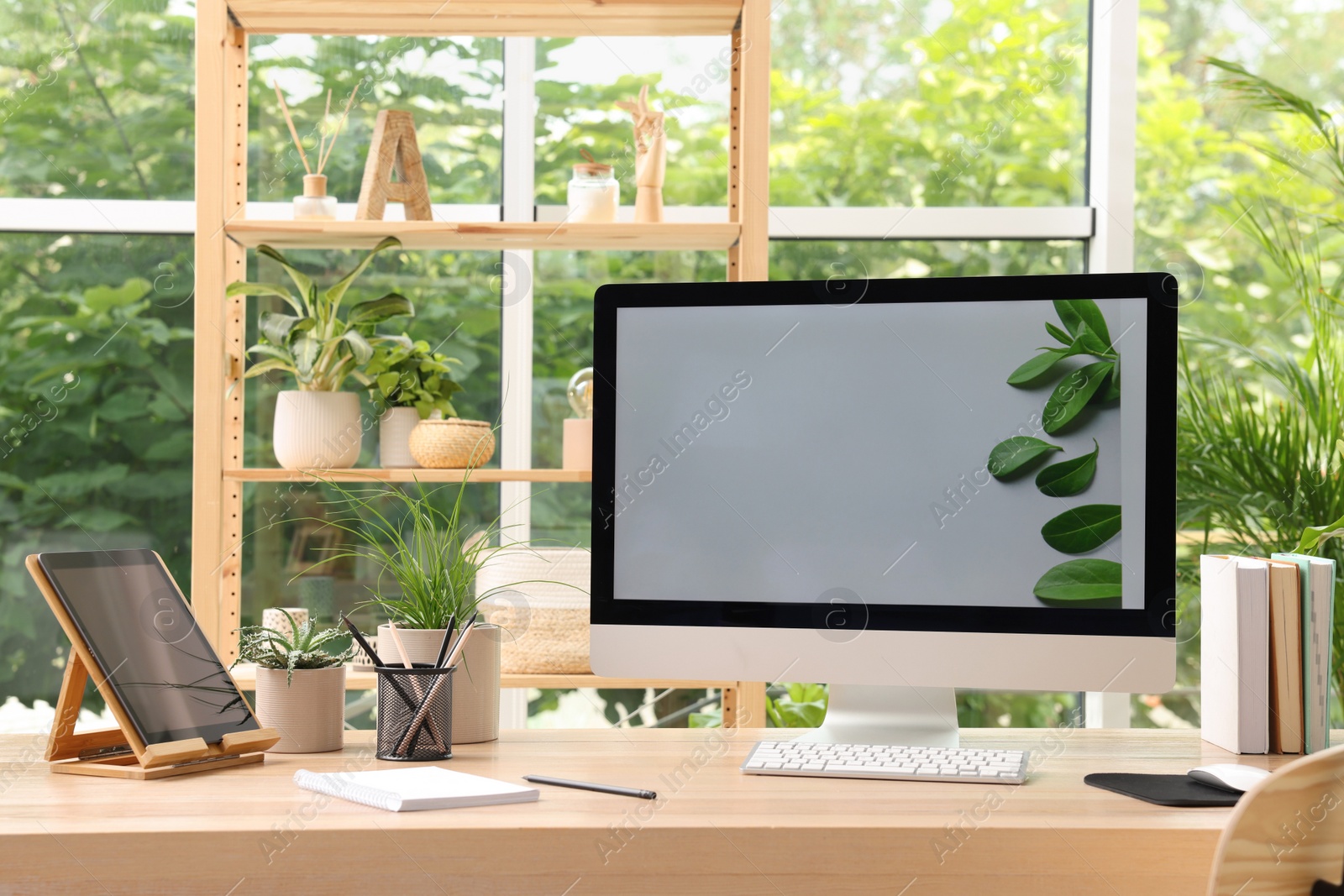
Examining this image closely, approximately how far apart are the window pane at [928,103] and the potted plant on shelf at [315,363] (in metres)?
1.05

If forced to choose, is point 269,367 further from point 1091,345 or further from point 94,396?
point 1091,345

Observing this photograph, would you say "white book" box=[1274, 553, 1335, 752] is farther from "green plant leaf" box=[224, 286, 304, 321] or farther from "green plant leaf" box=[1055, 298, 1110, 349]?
"green plant leaf" box=[224, 286, 304, 321]

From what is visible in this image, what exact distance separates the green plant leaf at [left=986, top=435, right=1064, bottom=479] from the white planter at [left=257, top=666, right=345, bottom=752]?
85 cm

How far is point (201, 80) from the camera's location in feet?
5.80

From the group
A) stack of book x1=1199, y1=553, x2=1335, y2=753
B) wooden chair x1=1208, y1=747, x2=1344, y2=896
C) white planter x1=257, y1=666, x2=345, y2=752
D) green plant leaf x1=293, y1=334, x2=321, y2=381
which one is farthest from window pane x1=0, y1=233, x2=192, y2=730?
wooden chair x1=1208, y1=747, x2=1344, y2=896

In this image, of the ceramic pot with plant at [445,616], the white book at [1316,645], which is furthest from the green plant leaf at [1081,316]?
the ceramic pot with plant at [445,616]

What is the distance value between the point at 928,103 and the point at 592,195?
0.96 metres

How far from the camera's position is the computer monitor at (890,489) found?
122 cm

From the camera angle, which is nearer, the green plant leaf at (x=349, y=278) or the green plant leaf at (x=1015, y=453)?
the green plant leaf at (x=1015, y=453)

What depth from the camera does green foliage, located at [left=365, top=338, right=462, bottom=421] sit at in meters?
1.87

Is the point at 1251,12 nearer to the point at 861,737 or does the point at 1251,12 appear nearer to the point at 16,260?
the point at 861,737

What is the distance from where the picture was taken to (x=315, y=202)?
189 centimetres

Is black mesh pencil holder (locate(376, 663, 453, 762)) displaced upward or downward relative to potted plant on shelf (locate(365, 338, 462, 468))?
downward

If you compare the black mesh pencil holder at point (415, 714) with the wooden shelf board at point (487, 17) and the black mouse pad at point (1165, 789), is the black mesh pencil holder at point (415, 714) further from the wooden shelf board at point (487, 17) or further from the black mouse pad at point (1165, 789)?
the wooden shelf board at point (487, 17)
